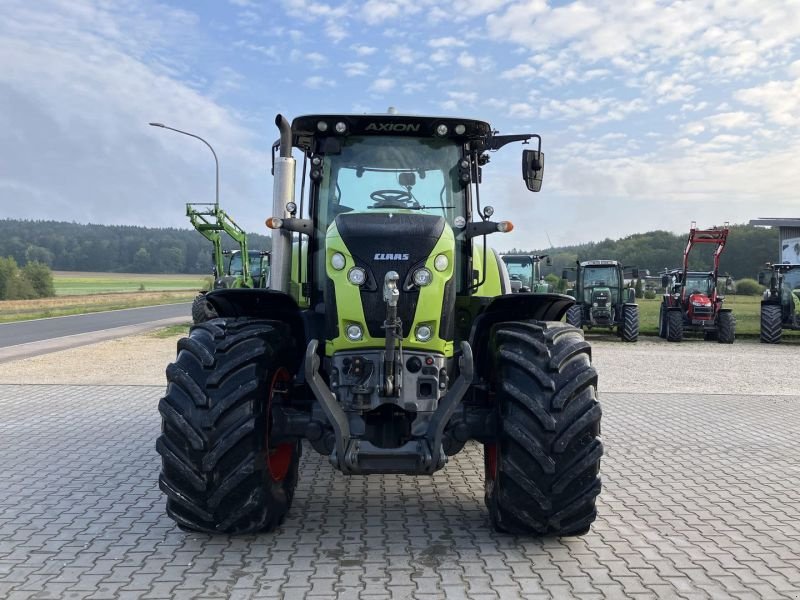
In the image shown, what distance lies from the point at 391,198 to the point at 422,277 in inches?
47.1

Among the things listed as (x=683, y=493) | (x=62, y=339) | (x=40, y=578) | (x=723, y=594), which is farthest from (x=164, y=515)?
(x=62, y=339)

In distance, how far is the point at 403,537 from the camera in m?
4.79

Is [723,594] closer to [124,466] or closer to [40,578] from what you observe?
[40,578]

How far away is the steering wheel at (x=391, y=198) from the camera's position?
550cm

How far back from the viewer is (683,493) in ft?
19.5

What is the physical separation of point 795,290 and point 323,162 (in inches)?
798

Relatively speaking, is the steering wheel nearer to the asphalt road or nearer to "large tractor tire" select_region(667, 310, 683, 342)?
the asphalt road

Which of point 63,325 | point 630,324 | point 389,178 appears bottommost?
point 63,325

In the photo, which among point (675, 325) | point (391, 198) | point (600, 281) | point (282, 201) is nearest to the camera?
point (282, 201)

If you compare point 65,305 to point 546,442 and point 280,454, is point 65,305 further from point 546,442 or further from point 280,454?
point 546,442

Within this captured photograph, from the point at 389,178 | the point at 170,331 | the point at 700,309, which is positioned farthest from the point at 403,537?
the point at 170,331

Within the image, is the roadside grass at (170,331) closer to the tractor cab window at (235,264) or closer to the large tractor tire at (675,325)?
the tractor cab window at (235,264)

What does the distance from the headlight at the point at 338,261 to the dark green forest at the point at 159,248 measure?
6268 cm

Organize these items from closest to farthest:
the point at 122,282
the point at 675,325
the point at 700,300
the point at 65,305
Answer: the point at 675,325 < the point at 700,300 < the point at 65,305 < the point at 122,282
